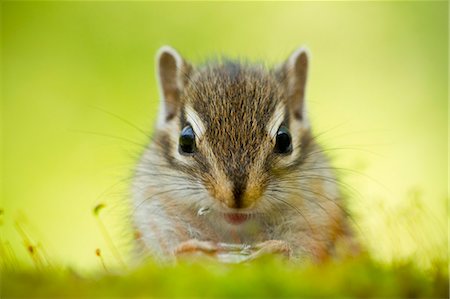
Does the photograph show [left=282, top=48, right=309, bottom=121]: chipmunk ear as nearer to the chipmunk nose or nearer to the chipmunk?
the chipmunk

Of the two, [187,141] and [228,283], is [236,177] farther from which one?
[228,283]

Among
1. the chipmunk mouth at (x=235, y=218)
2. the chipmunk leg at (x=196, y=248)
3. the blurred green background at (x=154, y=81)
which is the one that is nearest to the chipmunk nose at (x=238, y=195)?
the chipmunk mouth at (x=235, y=218)

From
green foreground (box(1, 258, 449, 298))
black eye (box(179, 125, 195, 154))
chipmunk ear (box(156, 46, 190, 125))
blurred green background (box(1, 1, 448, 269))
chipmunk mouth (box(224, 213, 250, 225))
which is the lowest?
green foreground (box(1, 258, 449, 298))

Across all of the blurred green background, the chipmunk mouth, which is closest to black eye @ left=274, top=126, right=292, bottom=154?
the chipmunk mouth

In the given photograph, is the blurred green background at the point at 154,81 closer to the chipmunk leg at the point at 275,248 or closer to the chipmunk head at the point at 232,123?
the chipmunk head at the point at 232,123

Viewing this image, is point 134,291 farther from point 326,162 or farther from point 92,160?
point 92,160

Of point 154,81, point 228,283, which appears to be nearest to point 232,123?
point 228,283
